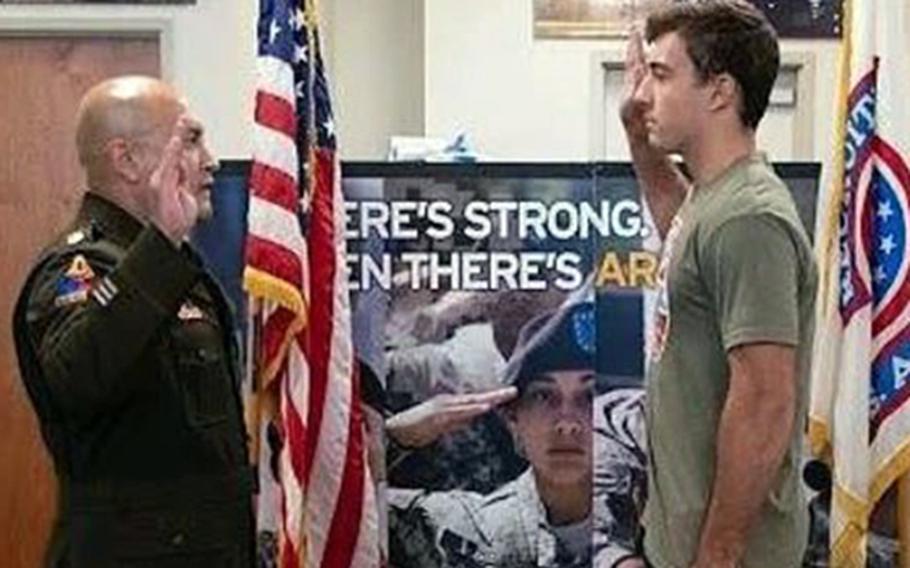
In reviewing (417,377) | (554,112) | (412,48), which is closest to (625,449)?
(417,377)

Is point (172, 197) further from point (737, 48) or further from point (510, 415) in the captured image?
point (510, 415)

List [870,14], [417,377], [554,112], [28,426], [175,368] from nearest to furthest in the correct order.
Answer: [175,368] → [870,14] → [417,377] → [28,426] → [554,112]

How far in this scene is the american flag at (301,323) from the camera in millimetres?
2623

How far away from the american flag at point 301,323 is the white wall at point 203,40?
46.1 inches

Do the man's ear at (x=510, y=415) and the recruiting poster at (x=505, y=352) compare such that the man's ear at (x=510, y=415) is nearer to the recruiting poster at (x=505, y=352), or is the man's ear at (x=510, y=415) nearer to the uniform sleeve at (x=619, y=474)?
the recruiting poster at (x=505, y=352)

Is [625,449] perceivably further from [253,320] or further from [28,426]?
[28,426]

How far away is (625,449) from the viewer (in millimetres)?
2844

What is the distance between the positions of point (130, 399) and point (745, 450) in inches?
36.2

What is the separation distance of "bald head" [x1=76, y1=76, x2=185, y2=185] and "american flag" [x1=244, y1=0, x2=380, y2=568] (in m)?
0.56

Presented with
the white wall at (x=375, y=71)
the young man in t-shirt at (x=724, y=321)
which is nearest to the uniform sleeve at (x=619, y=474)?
the young man in t-shirt at (x=724, y=321)

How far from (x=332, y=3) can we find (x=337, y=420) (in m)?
2.28

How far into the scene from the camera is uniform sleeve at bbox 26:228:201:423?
1857 mm

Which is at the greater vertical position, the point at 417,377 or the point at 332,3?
the point at 332,3

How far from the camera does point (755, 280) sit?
1864mm
